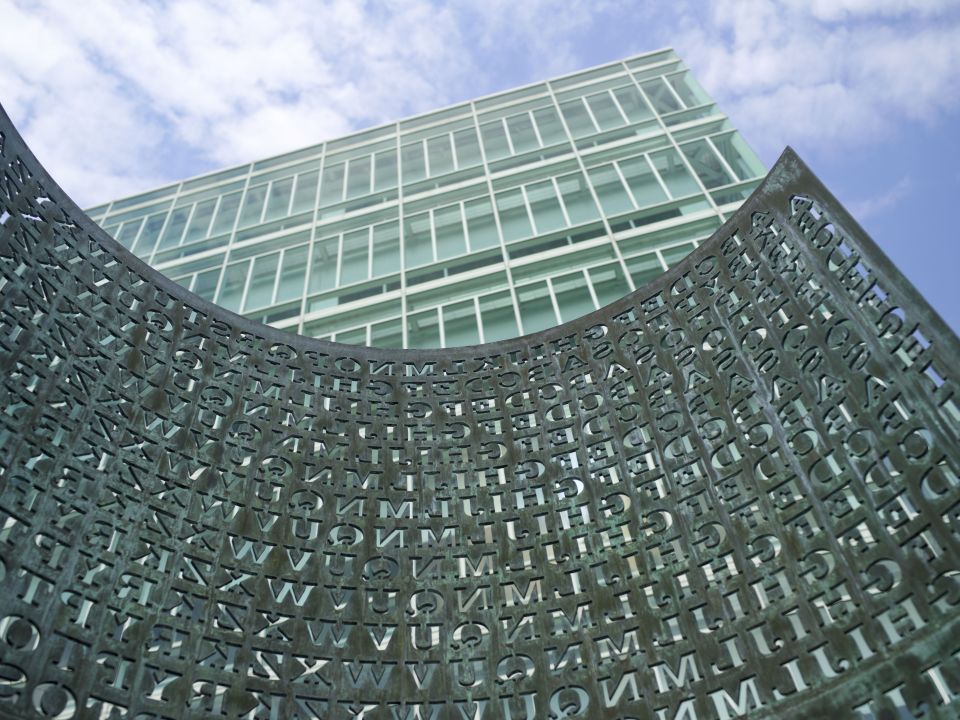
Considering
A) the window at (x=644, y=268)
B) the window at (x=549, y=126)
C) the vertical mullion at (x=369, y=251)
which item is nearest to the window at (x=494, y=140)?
the window at (x=549, y=126)

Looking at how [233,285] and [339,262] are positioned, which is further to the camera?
[233,285]

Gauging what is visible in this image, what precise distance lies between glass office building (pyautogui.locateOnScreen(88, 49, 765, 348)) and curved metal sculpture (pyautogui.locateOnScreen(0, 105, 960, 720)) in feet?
22.6

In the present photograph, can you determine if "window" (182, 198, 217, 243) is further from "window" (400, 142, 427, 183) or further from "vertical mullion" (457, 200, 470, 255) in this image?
"vertical mullion" (457, 200, 470, 255)

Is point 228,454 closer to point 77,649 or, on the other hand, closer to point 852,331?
point 77,649

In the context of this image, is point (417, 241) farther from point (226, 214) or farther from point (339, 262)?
point (226, 214)

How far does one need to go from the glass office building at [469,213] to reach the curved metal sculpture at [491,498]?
690 cm

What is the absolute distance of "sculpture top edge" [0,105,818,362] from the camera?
312 inches

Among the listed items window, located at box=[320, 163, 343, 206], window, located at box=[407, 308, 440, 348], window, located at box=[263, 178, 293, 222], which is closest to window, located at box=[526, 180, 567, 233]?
window, located at box=[407, 308, 440, 348]

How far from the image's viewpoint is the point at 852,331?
6688 millimetres

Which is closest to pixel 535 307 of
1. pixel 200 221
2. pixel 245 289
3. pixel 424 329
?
pixel 424 329

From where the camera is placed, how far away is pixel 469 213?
1894cm

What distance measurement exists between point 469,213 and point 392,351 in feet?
33.5

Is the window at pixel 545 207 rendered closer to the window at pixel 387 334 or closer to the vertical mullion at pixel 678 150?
the vertical mullion at pixel 678 150

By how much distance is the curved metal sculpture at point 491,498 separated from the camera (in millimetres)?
5836
